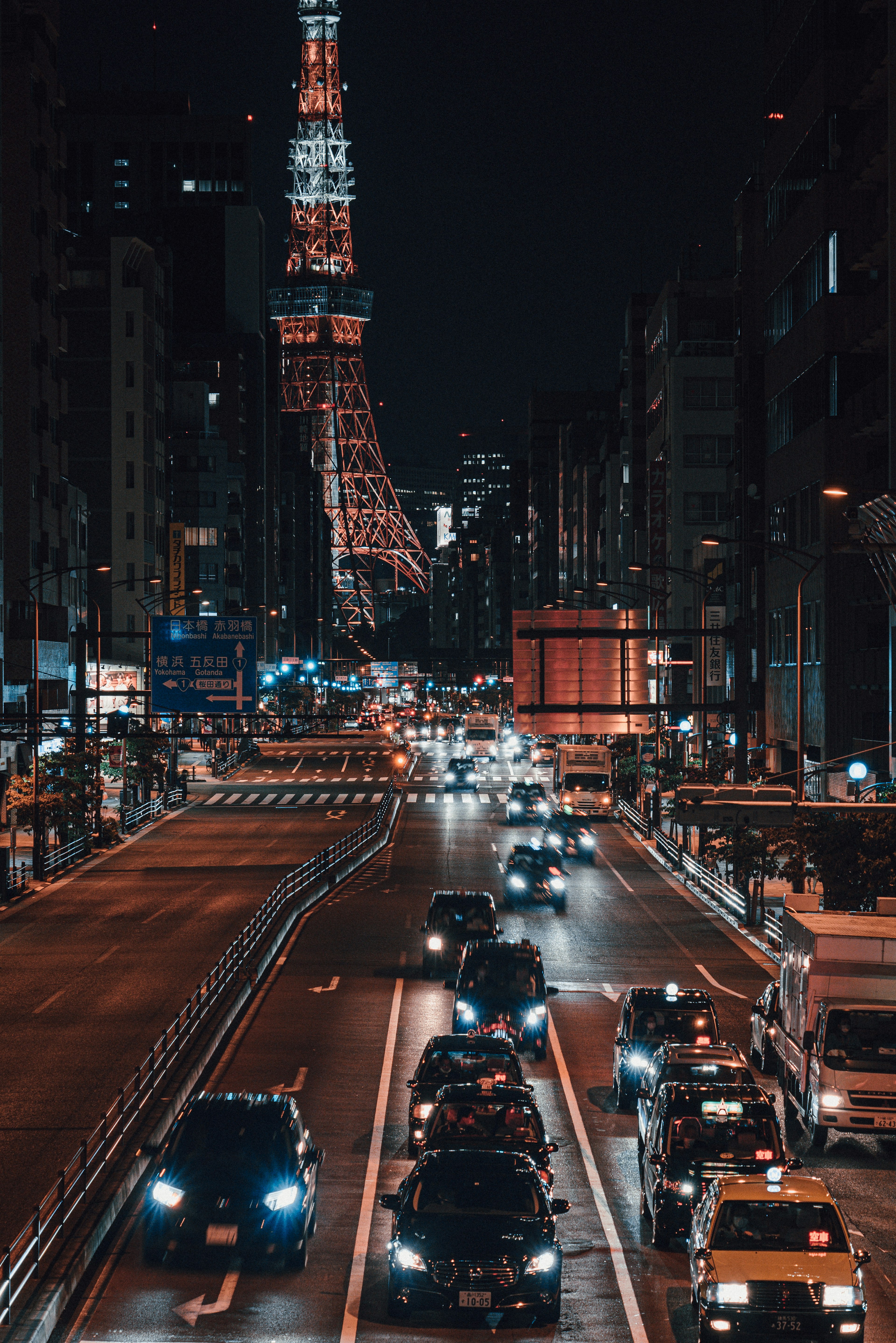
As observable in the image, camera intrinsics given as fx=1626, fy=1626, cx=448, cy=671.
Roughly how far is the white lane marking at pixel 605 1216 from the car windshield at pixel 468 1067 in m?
1.36

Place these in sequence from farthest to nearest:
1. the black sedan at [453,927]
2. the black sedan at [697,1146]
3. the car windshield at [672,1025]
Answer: the black sedan at [453,927], the car windshield at [672,1025], the black sedan at [697,1146]

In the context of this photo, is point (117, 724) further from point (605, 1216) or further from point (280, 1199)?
point (280, 1199)

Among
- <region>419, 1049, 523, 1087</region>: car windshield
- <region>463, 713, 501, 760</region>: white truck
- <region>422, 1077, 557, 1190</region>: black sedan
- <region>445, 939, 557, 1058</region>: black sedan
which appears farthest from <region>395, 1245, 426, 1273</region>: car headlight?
<region>463, 713, 501, 760</region>: white truck

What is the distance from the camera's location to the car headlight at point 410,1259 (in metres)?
14.0

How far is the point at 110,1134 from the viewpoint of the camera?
19.5m

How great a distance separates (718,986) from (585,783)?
45809mm

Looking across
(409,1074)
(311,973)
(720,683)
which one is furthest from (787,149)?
(409,1074)

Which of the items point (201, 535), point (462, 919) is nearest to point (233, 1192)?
point (462, 919)

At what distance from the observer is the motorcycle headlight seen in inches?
553

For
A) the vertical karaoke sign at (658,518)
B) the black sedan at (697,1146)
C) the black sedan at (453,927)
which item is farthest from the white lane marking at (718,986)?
the vertical karaoke sign at (658,518)

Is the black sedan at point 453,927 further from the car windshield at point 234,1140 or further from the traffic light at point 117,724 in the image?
the traffic light at point 117,724

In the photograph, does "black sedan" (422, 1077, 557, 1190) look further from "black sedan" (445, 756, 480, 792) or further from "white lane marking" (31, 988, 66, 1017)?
"black sedan" (445, 756, 480, 792)

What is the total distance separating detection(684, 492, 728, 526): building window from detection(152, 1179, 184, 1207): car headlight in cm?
10832

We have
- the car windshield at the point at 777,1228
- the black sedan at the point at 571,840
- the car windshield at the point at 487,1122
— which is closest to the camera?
the car windshield at the point at 777,1228
